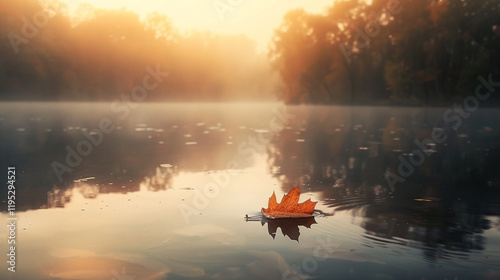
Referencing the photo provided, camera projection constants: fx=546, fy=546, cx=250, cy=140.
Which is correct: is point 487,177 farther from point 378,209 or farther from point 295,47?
point 295,47

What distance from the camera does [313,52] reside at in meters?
78.0

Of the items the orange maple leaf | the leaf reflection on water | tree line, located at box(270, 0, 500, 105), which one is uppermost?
tree line, located at box(270, 0, 500, 105)

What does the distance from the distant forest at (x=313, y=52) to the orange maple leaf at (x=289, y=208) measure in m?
61.5

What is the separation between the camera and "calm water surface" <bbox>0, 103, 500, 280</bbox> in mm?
6148

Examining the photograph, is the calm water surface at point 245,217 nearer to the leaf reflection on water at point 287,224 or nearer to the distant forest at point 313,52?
the leaf reflection on water at point 287,224

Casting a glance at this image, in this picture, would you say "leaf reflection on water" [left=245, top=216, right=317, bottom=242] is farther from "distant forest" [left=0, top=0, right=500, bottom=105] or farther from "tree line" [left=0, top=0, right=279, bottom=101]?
"tree line" [left=0, top=0, right=279, bottom=101]

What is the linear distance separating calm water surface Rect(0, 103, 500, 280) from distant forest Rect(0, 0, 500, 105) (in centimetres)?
5188

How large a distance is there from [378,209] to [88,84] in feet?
297

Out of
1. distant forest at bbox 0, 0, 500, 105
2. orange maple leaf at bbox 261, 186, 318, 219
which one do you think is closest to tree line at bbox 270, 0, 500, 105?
distant forest at bbox 0, 0, 500, 105

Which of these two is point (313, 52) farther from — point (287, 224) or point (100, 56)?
point (287, 224)

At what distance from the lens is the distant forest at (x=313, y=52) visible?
6544 cm

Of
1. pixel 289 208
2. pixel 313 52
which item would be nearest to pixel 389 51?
pixel 313 52

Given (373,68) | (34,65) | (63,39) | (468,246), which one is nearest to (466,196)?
(468,246)

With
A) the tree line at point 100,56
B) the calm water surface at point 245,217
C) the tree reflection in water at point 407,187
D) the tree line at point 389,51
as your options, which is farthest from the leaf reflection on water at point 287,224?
the tree line at point 100,56
